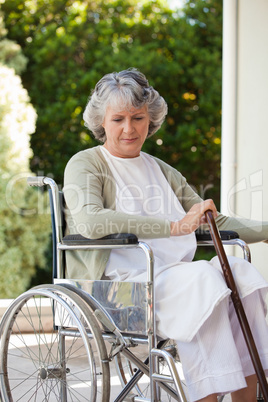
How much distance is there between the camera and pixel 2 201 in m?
7.23

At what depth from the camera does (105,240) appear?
1.74 meters

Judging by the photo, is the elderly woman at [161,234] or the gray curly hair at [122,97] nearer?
the elderly woman at [161,234]

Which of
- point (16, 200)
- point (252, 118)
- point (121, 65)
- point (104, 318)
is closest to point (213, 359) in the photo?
point (104, 318)

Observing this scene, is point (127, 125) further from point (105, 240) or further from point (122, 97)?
point (105, 240)

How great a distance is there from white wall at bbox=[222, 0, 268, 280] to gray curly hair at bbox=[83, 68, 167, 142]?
144 centimetres

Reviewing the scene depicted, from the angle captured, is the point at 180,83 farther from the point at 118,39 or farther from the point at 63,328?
the point at 63,328

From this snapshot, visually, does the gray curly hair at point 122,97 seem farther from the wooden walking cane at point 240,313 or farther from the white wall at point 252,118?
the white wall at point 252,118

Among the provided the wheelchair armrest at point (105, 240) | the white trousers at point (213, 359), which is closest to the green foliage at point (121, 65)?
the wheelchair armrest at point (105, 240)

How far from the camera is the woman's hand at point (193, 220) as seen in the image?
1.75 metres

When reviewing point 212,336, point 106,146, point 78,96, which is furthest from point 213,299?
point 78,96

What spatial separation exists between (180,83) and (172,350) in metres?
7.13

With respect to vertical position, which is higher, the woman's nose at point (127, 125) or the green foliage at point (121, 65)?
the green foliage at point (121, 65)

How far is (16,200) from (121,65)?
2607 millimetres

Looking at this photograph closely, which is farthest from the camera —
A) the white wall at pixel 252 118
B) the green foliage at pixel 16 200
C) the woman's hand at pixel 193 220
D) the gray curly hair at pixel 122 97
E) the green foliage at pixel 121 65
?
the green foliage at pixel 121 65
